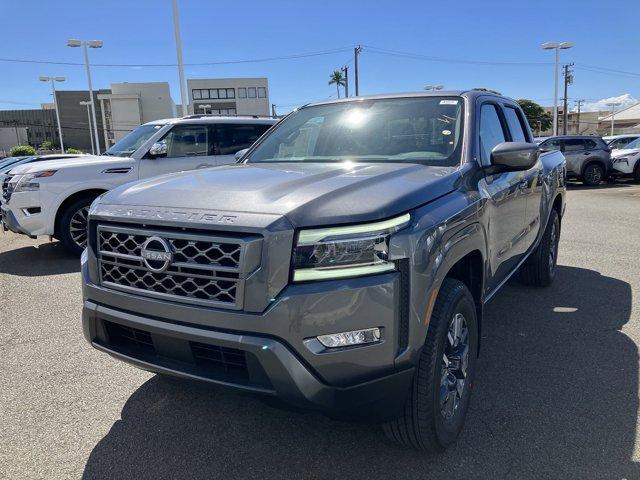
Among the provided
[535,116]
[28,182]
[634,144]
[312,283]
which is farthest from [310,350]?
[535,116]

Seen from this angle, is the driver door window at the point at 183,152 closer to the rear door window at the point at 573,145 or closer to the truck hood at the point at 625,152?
the rear door window at the point at 573,145

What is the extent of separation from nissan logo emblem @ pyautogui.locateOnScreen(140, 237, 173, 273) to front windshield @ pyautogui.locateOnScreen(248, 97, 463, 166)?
57.0 inches

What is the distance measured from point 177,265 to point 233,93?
78.7m

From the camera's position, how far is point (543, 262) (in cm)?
528

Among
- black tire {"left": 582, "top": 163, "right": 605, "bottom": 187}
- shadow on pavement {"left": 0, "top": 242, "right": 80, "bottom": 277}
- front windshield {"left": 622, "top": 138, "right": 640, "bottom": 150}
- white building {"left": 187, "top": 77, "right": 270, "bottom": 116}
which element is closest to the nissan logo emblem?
shadow on pavement {"left": 0, "top": 242, "right": 80, "bottom": 277}

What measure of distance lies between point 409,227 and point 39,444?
2271mm

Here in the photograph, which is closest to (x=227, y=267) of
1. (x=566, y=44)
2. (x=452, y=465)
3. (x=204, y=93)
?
(x=452, y=465)

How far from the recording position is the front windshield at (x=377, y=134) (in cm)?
326

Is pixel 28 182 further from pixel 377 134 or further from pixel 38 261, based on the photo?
pixel 377 134

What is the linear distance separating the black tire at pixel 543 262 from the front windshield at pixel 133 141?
5.82 metres

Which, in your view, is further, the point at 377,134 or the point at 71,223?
the point at 71,223

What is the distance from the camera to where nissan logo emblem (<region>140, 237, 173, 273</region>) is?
2264 millimetres

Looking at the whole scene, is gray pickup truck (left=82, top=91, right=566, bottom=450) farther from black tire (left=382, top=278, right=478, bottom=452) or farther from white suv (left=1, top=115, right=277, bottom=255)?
white suv (left=1, top=115, right=277, bottom=255)

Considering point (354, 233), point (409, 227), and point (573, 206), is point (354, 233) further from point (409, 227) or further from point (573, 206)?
point (573, 206)
